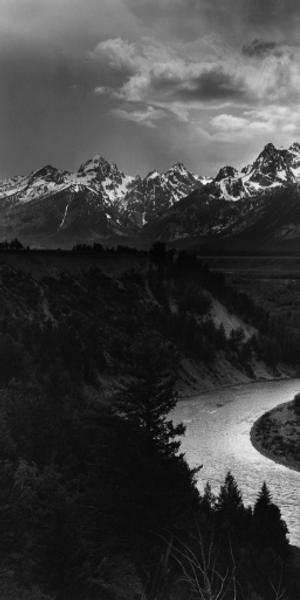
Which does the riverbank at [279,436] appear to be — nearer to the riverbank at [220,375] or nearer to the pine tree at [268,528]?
the riverbank at [220,375]

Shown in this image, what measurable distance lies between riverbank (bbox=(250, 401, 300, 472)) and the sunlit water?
3.33 feet

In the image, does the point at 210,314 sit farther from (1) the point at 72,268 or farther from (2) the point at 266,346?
(1) the point at 72,268

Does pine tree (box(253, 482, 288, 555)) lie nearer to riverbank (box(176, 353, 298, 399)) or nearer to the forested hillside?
the forested hillside

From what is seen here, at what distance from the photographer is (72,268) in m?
121

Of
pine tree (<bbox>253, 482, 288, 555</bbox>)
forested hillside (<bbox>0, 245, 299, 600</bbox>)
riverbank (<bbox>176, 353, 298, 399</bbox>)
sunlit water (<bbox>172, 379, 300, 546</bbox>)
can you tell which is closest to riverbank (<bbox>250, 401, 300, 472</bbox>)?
sunlit water (<bbox>172, 379, 300, 546</bbox>)

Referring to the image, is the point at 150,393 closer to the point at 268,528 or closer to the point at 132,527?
the point at 132,527

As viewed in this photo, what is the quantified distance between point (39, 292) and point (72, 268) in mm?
20012

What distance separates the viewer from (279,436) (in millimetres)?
69562

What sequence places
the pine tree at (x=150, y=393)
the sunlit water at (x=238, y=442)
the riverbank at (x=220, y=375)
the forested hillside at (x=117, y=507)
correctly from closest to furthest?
the forested hillside at (x=117, y=507)
the pine tree at (x=150, y=393)
the sunlit water at (x=238, y=442)
the riverbank at (x=220, y=375)

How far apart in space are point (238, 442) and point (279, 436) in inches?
188

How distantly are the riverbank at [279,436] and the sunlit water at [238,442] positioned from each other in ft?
3.33

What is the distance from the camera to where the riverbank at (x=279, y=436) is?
2475 inches

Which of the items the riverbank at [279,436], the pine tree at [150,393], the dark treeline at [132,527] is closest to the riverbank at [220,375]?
the riverbank at [279,436]

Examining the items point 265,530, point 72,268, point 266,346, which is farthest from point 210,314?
point 265,530
